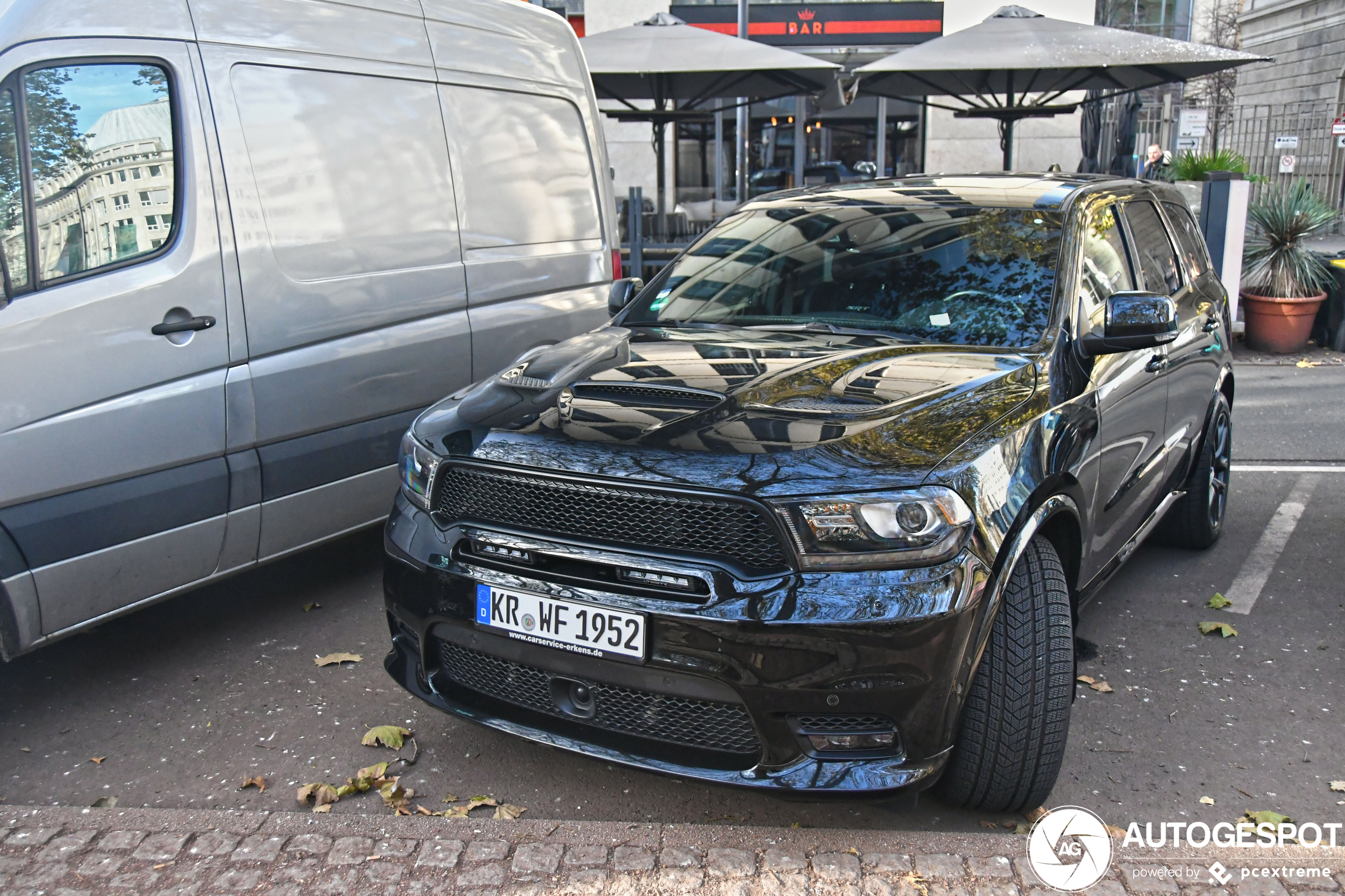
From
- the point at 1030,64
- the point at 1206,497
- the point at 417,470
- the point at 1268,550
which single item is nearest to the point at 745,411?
the point at 417,470

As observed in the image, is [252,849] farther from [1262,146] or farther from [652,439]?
[1262,146]

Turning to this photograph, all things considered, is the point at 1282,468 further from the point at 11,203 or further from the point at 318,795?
the point at 11,203

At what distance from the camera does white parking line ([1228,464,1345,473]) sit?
672cm

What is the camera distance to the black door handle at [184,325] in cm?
361

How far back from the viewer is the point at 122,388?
139 inches

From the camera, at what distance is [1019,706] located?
280 centimetres

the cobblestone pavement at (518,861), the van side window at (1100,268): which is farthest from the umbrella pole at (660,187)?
the cobblestone pavement at (518,861)

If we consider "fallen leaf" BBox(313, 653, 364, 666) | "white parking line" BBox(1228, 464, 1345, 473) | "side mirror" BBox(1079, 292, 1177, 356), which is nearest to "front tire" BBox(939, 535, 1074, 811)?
"side mirror" BBox(1079, 292, 1177, 356)

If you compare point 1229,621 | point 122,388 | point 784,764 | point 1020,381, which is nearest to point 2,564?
point 122,388

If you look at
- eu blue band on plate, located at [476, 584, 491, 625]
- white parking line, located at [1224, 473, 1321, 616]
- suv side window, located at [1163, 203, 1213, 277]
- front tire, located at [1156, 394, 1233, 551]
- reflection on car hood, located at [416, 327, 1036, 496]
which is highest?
suv side window, located at [1163, 203, 1213, 277]

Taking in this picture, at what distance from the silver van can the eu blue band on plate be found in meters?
1.43

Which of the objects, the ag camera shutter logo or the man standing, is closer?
the ag camera shutter logo

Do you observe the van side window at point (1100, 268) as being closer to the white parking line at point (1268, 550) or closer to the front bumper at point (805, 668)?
the front bumper at point (805, 668)

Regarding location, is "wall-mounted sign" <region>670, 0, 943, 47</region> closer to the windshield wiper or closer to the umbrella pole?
the umbrella pole
